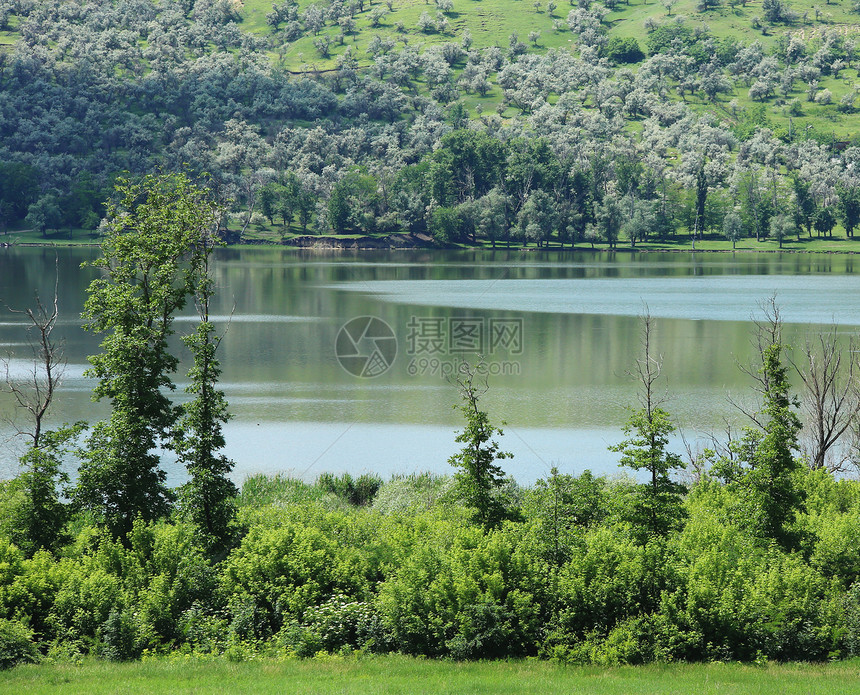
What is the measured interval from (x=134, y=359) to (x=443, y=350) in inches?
1403

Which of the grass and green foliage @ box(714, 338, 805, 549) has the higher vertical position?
green foliage @ box(714, 338, 805, 549)

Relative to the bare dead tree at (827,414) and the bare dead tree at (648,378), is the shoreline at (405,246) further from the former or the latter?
the bare dead tree at (827,414)

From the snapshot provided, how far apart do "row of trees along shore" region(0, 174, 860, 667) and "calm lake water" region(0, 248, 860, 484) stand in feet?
17.6

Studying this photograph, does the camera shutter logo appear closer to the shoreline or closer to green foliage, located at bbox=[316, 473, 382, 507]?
green foliage, located at bbox=[316, 473, 382, 507]

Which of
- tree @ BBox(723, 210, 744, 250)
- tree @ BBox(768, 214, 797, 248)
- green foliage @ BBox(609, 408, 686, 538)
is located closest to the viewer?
green foliage @ BBox(609, 408, 686, 538)

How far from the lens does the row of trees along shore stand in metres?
18.5

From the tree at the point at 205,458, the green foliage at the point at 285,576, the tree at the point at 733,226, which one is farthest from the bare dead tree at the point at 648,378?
the tree at the point at 733,226

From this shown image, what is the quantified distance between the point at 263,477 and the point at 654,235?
159824mm

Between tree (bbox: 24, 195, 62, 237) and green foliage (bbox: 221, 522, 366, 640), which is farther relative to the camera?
tree (bbox: 24, 195, 62, 237)

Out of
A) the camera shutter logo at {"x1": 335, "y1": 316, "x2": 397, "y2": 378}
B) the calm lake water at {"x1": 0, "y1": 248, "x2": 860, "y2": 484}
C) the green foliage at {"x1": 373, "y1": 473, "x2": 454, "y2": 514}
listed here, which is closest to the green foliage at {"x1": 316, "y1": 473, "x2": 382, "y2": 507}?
the green foliage at {"x1": 373, "y1": 473, "x2": 454, "y2": 514}

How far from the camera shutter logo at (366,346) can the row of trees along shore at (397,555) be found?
2707 centimetres

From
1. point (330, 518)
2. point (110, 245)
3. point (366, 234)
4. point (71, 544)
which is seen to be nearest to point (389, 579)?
point (330, 518)

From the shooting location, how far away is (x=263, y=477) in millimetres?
31000

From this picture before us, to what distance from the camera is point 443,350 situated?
5950cm
